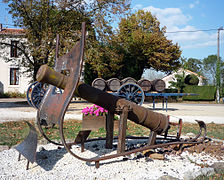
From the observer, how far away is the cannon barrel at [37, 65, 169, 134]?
116 inches

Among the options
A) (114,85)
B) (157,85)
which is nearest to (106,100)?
(114,85)

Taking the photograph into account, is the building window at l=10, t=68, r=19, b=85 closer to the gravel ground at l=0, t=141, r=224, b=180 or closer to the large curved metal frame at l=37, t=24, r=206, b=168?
the gravel ground at l=0, t=141, r=224, b=180

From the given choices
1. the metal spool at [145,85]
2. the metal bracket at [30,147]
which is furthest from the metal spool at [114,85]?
the metal bracket at [30,147]

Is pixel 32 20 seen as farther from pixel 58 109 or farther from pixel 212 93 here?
pixel 212 93

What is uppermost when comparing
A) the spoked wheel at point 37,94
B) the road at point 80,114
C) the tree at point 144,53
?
the tree at point 144,53

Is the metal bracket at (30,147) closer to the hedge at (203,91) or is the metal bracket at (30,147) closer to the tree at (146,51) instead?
the tree at (146,51)

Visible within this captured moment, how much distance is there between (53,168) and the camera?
377 cm

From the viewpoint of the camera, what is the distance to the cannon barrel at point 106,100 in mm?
2957

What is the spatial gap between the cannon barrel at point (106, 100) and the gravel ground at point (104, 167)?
635 mm

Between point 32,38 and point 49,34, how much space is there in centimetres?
147

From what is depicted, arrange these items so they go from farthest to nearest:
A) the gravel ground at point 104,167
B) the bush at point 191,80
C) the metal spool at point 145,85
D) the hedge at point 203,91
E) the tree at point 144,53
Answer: the bush at point 191,80, the hedge at point 203,91, the tree at point 144,53, the metal spool at point 145,85, the gravel ground at point 104,167

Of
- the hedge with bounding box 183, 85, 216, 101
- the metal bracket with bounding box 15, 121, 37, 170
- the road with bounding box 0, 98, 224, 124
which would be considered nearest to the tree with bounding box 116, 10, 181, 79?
the hedge with bounding box 183, 85, 216, 101

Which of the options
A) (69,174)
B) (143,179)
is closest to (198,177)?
(143,179)

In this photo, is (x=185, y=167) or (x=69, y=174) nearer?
(x=69, y=174)
